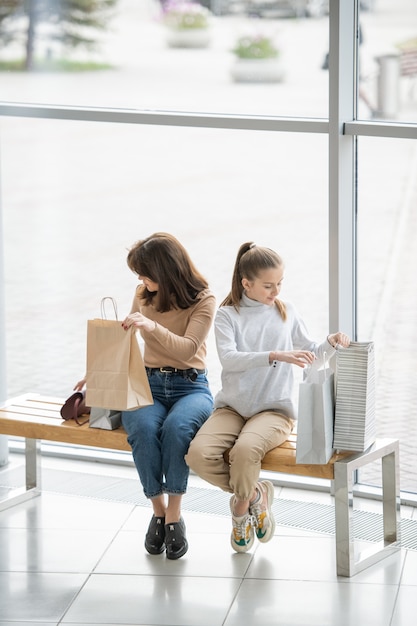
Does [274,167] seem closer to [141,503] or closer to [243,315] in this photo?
[243,315]

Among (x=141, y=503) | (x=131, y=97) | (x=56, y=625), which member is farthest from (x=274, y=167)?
(x=56, y=625)

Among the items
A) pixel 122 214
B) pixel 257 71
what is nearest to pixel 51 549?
pixel 122 214

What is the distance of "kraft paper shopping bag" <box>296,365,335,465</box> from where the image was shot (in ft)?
13.0

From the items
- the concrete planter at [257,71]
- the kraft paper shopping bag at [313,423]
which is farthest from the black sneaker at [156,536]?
the concrete planter at [257,71]

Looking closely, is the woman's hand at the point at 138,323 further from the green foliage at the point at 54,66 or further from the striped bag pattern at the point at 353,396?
the green foliage at the point at 54,66

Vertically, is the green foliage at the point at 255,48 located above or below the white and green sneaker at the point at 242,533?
above

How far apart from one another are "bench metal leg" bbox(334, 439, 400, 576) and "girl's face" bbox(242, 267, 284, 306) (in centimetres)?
66

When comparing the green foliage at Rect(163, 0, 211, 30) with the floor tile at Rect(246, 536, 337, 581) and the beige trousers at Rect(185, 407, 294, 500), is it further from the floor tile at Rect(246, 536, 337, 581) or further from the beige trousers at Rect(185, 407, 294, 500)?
the floor tile at Rect(246, 536, 337, 581)

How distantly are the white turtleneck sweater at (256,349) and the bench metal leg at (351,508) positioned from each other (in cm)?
34

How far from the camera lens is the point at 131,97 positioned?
5043 mm

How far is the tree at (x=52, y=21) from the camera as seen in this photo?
5129mm

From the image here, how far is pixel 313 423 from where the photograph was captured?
13.0ft

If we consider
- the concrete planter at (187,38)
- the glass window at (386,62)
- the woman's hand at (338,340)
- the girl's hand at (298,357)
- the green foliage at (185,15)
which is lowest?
the girl's hand at (298,357)

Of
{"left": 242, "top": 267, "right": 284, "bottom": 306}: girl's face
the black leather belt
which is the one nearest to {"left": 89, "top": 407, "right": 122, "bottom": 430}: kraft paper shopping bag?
the black leather belt
